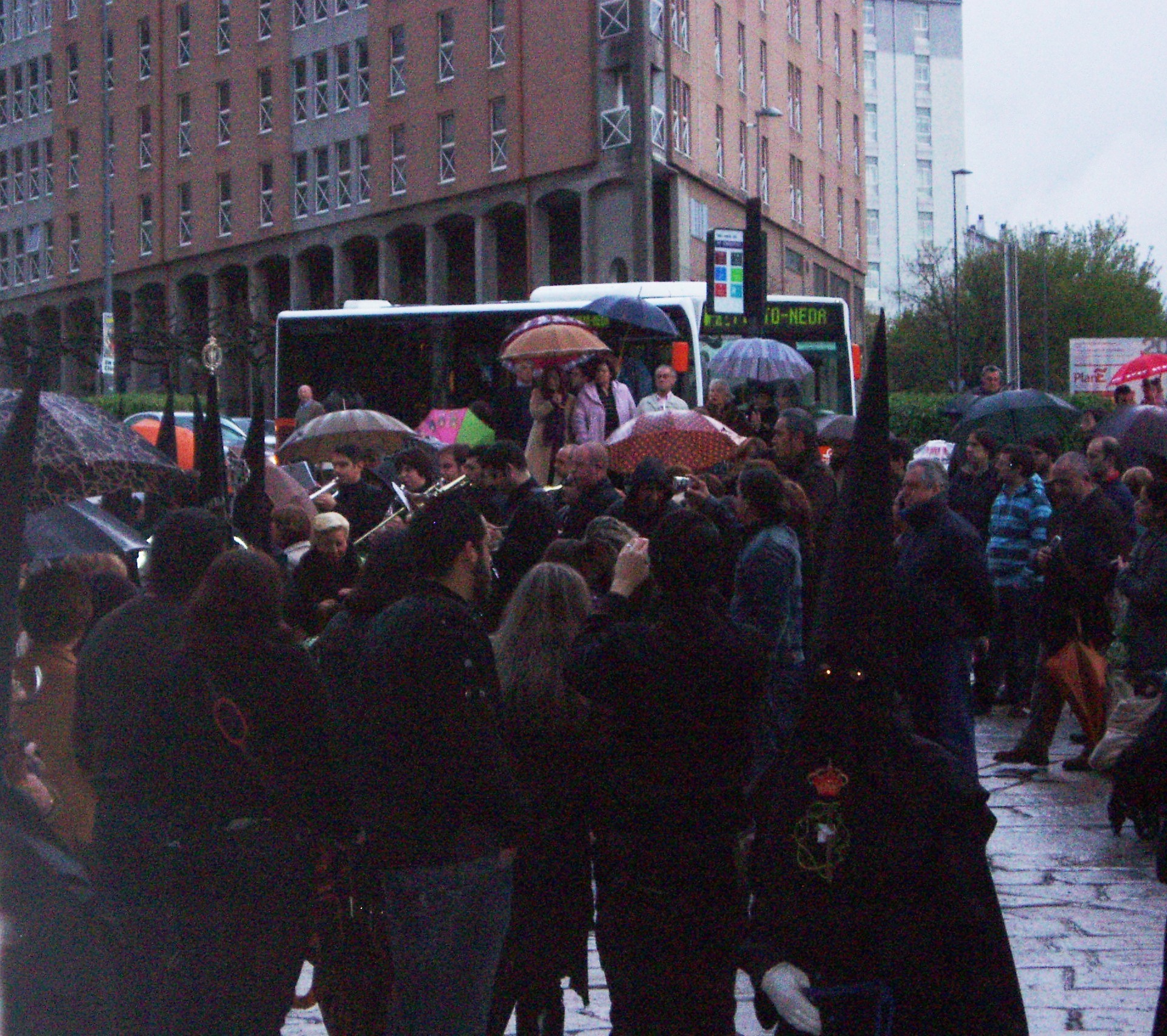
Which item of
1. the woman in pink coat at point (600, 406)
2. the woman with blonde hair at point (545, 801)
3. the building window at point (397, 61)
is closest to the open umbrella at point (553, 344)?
the woman in pink coat at point (600, 406)

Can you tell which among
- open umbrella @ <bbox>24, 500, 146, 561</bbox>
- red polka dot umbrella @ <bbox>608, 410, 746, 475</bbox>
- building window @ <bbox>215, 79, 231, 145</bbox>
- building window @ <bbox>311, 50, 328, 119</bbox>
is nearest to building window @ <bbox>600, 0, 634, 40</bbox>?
building window @ <bbox>311, 50, 328, 119</bbox>

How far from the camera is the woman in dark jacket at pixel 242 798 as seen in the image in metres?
4.90

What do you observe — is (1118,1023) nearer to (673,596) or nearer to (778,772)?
(673,596)

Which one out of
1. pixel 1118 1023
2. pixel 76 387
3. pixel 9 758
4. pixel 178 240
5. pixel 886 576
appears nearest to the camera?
pixel 886 576

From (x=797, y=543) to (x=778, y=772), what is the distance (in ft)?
15.7

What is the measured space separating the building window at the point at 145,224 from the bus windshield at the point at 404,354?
42.0m

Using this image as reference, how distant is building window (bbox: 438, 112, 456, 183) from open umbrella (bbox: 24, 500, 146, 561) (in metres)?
45.0

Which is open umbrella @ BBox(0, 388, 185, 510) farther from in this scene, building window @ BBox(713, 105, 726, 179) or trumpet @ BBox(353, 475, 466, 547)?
building window @ BBox(713, 105, 726, 179)

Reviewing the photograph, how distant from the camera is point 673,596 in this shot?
221 inches

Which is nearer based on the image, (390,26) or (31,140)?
(390,26)

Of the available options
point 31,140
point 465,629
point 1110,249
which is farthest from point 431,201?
point 465,629

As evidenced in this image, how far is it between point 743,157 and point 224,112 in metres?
17.9

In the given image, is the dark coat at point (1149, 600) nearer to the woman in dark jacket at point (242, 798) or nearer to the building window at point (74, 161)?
the woman in dark jacket at point (242, 798)

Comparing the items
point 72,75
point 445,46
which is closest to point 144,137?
point 72,75
